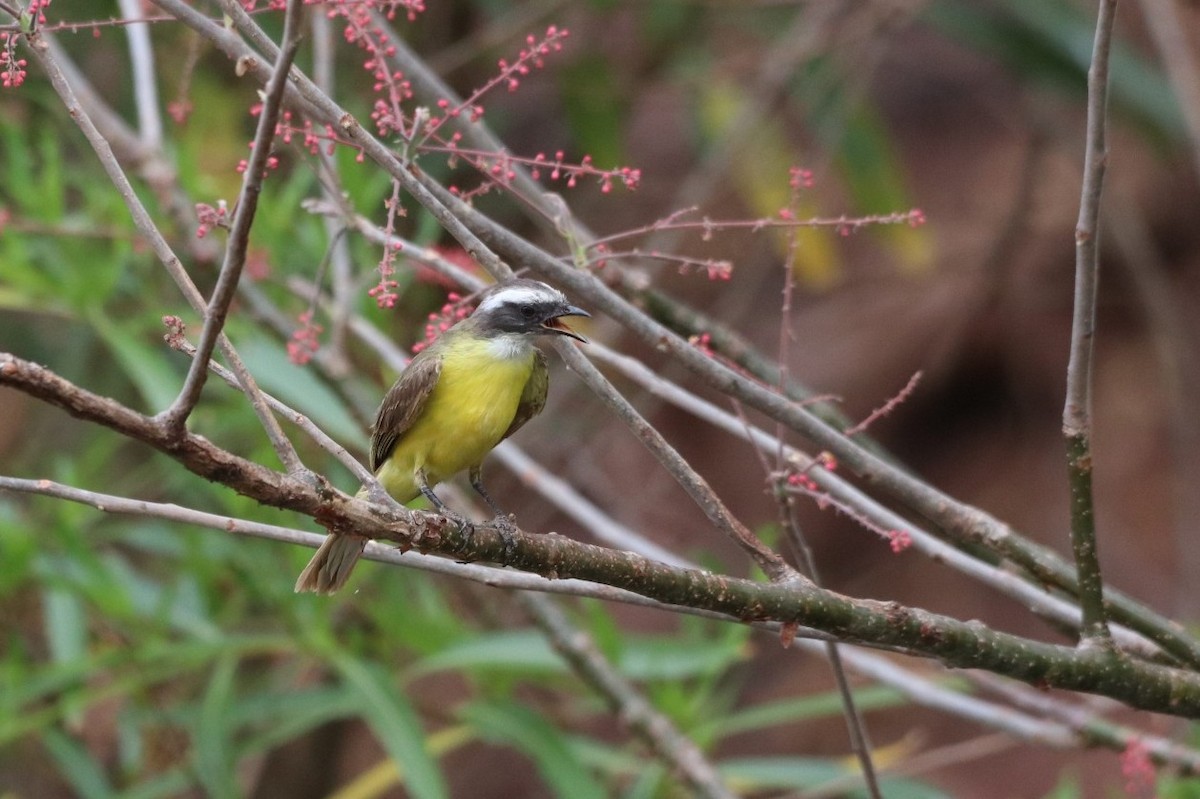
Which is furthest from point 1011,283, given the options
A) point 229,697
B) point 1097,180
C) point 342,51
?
point 1097,180

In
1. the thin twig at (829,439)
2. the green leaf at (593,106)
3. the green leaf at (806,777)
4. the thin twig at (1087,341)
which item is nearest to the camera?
the thin twig at (1087,341)

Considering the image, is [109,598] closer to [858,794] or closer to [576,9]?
[858,794]

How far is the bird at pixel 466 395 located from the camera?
9.34ft

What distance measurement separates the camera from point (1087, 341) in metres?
1.94

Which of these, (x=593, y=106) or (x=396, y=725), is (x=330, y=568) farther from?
(x=593, y=106)

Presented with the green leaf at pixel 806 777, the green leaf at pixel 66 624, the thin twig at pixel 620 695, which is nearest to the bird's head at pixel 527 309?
the thin twig at pixel 620 695

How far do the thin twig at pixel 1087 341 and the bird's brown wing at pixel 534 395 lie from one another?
1229mm

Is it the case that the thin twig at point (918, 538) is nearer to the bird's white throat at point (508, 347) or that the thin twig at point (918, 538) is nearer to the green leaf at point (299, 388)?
the bird's white throat at point (508, 347)

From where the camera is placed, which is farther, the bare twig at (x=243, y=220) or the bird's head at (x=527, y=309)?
the bird's head at (x=527, y=309)

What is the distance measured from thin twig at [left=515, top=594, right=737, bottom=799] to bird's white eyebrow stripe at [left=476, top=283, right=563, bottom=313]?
3.14ft

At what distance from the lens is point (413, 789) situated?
3.68 m

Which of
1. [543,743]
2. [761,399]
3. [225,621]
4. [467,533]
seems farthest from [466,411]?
[225,621]

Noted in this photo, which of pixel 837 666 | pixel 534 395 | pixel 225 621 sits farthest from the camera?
pixel 225 621

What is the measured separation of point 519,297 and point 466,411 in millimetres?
262
